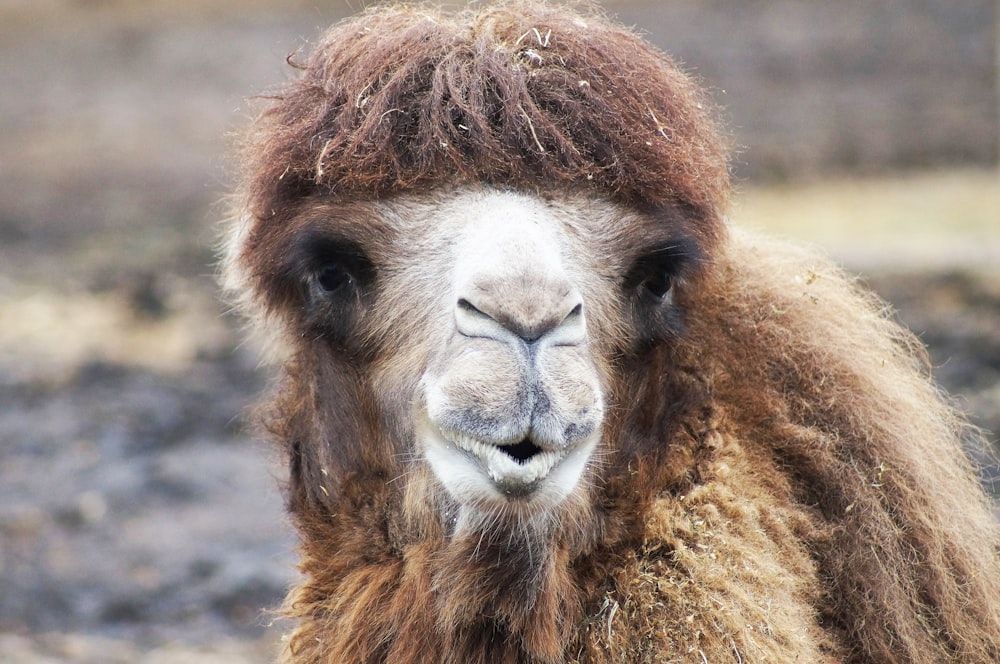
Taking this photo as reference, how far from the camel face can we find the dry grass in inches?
288

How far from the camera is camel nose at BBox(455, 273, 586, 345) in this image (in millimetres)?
2799

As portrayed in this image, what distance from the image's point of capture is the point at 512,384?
108 inches

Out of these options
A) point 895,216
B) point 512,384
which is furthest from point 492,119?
point 895,216

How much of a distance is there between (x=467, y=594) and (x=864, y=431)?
119cm

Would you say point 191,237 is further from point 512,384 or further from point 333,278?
point 512,384

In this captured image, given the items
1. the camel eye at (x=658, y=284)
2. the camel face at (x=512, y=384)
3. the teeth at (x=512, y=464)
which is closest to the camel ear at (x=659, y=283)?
the camel eye at (x=658, y=284)

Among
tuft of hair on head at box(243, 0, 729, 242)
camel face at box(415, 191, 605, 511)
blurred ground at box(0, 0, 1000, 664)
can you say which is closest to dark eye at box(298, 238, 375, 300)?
tuft of hair on head at box(243, 0, 729, 242)

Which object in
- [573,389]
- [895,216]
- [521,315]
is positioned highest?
[521,315]

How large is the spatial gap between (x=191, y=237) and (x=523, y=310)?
9.93 metres

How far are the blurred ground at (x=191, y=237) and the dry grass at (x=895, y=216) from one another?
0.04m

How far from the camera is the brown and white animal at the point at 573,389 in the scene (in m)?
3.04

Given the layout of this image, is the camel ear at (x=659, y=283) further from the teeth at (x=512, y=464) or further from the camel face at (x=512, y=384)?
the teeth at (x=512, y=464)

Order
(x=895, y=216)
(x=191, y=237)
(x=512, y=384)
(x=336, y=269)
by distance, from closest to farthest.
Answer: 1. (x=512, y=384)
2. (x=336, y=269)
3. (x=895, y=216)
4. (x=191, y=237)

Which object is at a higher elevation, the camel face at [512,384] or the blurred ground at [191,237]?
the camel face at [512,384]
